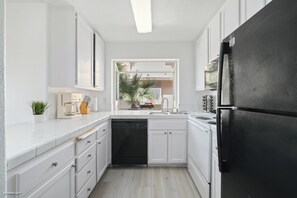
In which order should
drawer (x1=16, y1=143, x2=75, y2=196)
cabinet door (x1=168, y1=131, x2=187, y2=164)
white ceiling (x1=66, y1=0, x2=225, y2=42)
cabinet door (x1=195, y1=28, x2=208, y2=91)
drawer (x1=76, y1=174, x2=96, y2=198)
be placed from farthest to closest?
cabinet door (x1=168, y1=131, x2=187, y2=164) → cabinet door (x1=195, y1=28, x2=208, y2=91) → white ceiling (x1=66, y1=0, x2=225, y2=42) → drawer (x1=76, y1=174, x2=96, y2=198) → drawer (x1=16, y1=143, x2=75, y2=196)

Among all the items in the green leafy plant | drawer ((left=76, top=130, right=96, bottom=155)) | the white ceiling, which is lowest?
drawer ((left=76, top=130, right=96, bottom=155))

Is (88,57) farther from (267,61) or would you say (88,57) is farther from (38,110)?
(267,61)

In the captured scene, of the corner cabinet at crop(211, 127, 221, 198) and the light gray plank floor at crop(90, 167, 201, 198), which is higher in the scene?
the corner cabinet at crop(211, 127, 221, 198)

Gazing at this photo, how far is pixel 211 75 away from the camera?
10.1ft

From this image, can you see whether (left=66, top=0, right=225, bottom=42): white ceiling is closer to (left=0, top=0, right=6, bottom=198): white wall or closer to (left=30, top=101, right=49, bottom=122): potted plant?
(left=30, top=101, right=49, bottom=122): potted plant

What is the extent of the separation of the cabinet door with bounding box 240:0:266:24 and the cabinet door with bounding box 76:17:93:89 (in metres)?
1.89

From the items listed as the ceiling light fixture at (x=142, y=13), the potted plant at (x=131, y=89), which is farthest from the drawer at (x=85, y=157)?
the potted plant at (x=131, y=89)

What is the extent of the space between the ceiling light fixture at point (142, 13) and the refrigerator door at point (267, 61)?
4.93 ft

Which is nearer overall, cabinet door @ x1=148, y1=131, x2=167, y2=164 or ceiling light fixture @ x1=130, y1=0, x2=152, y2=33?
ceiling light fixture @ x1=130, y1=0, x2=152, y2=33

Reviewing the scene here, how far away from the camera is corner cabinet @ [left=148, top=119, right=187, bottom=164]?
360 centimetres

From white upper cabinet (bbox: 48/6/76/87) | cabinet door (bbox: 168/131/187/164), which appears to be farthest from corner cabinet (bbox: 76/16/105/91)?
cabinet door (bbox: 168/131/187/164)

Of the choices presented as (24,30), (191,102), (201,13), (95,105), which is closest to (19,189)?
(24,30)

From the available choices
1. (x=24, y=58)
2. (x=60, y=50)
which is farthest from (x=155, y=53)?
(x=24, y=58)

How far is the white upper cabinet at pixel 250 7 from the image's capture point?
168cm
